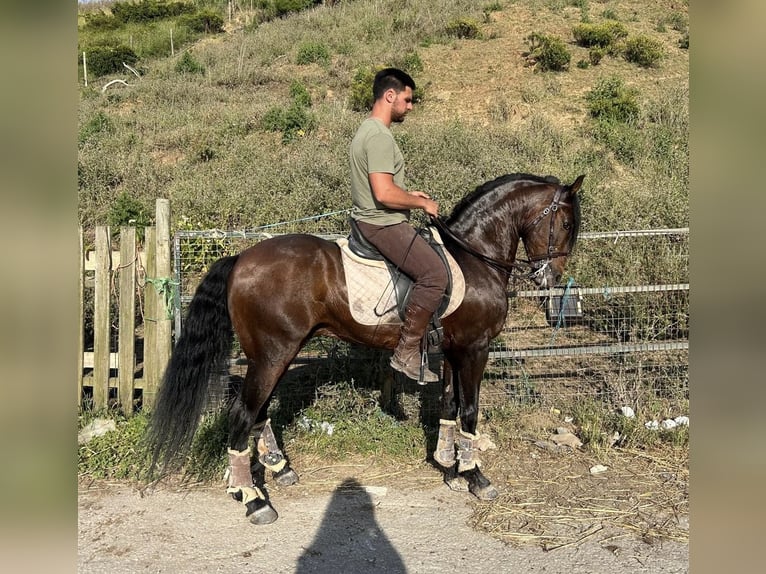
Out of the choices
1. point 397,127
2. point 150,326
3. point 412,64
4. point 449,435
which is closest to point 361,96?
point 397,127

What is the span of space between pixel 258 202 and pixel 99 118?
927 centimetres

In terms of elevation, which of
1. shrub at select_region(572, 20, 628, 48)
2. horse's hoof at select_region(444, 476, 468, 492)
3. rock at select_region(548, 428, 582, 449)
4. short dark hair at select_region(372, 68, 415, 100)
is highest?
shrub at select_region(572, 20, 628, 48)

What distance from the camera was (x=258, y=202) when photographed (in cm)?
1166

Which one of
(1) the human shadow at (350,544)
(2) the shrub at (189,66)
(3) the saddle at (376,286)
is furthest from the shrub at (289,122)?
(1) the human shadow at (350,544)

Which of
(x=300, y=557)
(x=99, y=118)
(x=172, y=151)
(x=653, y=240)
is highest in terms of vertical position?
(x=99, y=118)

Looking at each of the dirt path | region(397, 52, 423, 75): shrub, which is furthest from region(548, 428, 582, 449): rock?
region(397, 52, 423, 75): shrub

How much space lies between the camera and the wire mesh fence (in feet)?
19.7

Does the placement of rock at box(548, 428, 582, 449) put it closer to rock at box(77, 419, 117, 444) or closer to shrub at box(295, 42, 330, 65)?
rock at box(77, 419, 117, 444)

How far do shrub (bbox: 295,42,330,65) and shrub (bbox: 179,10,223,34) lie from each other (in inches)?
518

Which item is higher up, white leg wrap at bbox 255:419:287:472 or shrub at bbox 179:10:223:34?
shrub at bbox 179:10:223:34

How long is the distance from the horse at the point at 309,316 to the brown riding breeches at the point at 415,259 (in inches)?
14.6

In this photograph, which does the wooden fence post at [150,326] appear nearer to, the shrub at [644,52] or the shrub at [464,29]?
the shrub at [644,52]

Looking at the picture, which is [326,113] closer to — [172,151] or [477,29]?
[172,151]
